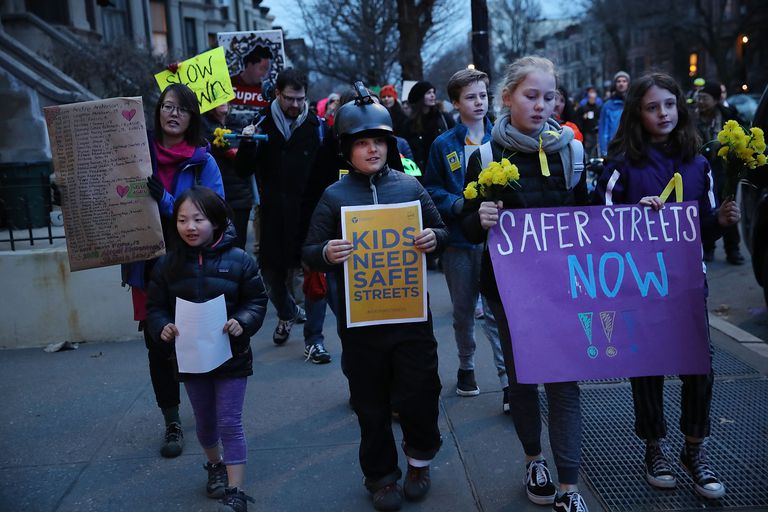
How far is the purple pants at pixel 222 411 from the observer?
3291 mm

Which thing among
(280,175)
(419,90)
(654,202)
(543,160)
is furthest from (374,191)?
(419,90)

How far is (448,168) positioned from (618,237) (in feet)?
4.79

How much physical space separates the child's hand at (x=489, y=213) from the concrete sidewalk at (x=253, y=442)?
131 cm

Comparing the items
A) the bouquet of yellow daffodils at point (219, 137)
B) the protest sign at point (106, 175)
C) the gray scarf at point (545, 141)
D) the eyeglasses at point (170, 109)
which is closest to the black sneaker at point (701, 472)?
the gray scarf at point (545, 141)

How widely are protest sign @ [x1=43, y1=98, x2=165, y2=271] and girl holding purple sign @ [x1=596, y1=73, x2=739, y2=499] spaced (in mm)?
2328

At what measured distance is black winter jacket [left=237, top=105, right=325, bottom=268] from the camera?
17.7ft

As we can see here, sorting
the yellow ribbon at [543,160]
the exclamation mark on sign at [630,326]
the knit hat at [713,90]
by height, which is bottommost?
the exclamation mark on sign at [630,326]

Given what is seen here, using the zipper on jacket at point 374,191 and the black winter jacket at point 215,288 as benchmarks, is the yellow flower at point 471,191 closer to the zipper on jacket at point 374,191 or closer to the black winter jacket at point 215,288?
the zipper on jacket at point 374,191

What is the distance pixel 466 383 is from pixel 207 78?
2868mm

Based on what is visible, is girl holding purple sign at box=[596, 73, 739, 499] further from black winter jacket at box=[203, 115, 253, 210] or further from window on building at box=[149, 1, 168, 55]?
window on building at box=[149, 1, 168, 55]

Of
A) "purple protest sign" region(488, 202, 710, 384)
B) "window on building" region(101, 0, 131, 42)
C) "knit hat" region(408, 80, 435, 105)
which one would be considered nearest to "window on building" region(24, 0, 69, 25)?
"window on building" region(101, 0, 131, 42)

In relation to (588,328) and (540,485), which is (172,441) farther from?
(588,328)

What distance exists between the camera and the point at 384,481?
3.30 meters

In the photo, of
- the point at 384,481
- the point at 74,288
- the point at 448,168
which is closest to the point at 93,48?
the point at 74,288
